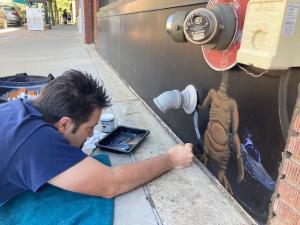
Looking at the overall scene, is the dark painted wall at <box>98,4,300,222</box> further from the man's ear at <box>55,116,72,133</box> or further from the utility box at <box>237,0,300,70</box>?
the man's ear at <box>55,116,72,133</box>

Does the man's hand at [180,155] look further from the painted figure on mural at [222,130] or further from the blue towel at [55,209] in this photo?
the blue towel at [55,209]

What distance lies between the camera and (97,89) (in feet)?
5.99

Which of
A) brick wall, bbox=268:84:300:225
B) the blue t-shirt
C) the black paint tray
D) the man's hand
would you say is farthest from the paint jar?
brick wall, bbox=268:84:300:225

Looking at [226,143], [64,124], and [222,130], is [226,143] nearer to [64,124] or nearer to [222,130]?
[222,130]

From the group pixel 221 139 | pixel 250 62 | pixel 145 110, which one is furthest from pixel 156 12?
pixel 250 62

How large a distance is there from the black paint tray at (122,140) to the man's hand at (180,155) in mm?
407

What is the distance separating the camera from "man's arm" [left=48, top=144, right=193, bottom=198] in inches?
60.8

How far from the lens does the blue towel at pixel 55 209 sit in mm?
1644

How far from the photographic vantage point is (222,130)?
2.01 m

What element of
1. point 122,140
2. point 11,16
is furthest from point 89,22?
point 11,16

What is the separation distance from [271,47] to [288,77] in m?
0.27

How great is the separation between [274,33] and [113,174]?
1.09 meters

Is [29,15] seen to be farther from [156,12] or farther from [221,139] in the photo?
[221,139]

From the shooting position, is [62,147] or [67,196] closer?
[62,147]
